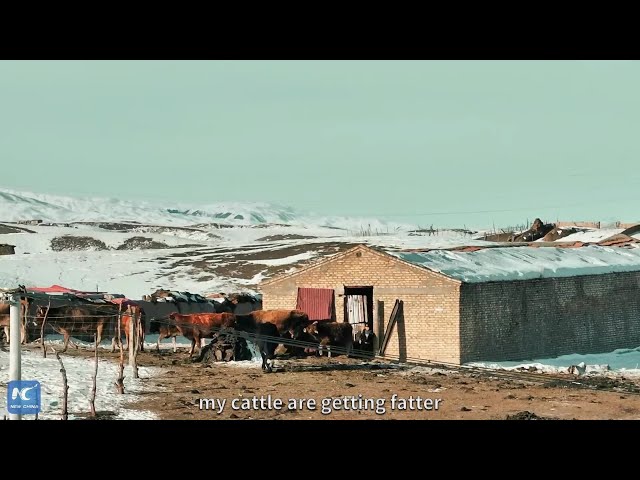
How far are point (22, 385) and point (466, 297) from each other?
18.0 meters

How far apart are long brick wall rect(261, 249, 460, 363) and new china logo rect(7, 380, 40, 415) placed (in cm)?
1669

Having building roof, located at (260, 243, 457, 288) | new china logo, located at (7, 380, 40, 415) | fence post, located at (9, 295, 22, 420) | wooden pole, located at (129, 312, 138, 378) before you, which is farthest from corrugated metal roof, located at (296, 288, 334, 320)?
fence post, located at (9, 295, 22, 420)

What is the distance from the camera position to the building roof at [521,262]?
3538 centimetres

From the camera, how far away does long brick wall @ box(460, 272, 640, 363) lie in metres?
34.2

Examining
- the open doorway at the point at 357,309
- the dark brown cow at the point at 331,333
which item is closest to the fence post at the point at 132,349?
the dark brown cow at the point at 331,333

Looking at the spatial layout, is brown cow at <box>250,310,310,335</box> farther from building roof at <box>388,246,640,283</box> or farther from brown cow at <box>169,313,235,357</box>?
building roof at <box>388,246,640,283</box>

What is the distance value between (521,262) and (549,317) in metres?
2.78

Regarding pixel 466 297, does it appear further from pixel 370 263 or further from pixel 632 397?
pixel 632 397

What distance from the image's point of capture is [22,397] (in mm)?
18234

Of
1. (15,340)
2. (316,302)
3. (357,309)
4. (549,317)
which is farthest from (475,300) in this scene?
(15,340)

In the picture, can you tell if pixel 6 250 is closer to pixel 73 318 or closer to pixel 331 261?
pixel 73 318

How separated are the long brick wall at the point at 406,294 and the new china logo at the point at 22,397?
16.7 metres

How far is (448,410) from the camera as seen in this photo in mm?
24312

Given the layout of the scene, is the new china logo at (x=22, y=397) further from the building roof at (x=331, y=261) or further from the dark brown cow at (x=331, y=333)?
the building roof at (x=331, y=261)
